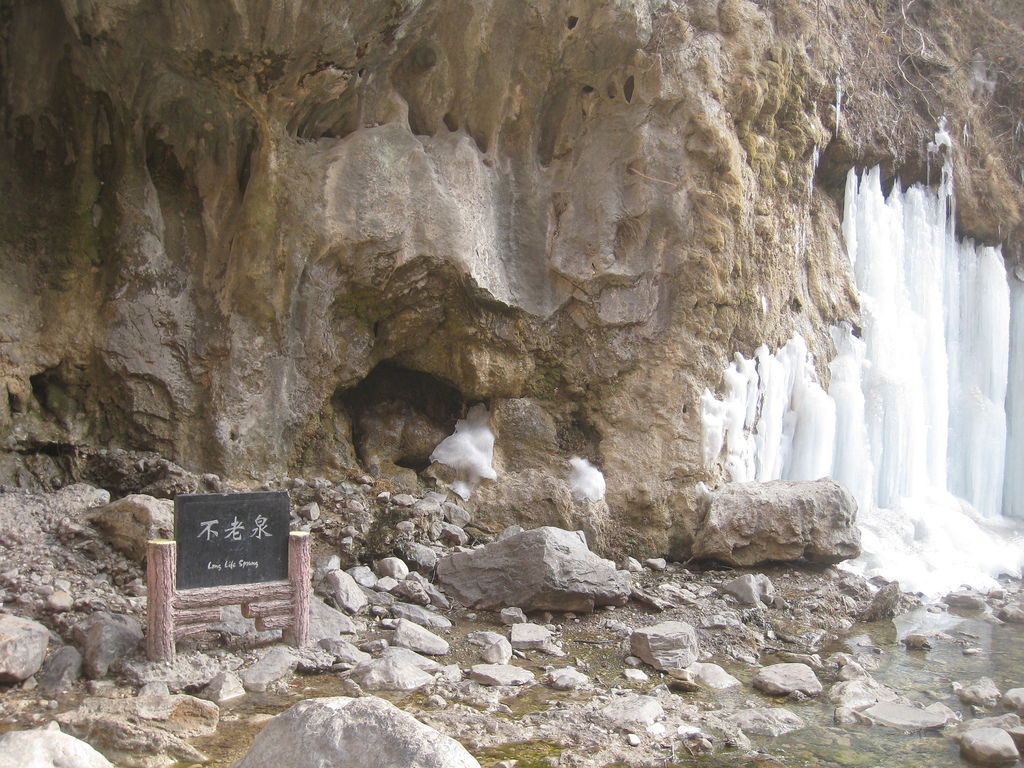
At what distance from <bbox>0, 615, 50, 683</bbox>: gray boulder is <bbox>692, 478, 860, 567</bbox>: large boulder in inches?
214

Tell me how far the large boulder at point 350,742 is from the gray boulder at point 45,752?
61 cm

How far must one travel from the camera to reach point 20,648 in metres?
4.41

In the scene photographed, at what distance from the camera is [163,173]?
295 inches

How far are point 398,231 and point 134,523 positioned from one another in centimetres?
327

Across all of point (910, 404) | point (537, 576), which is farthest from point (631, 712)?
point (910, 404)

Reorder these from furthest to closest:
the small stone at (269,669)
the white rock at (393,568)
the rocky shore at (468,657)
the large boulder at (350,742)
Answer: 1. the white rock at (393,568)
2. the small stone at (269,669)
3. the rocky shore at (468,657)
4. the large boulder at (350,742)

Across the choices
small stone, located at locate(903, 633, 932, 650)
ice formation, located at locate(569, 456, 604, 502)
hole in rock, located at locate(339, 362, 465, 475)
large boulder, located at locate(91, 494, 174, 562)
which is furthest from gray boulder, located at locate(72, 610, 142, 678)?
small stone, located at locate(903, 633, 932, 650)

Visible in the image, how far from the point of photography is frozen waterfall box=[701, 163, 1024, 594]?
363 inches

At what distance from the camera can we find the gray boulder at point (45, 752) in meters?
3.31

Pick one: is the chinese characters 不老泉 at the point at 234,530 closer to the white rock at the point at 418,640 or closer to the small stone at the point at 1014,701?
the white rock at the point at 418,640

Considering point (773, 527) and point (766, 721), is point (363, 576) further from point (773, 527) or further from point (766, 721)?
point (773, 527)

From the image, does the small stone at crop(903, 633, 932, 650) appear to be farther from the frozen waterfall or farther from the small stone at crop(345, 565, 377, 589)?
the small stone at crop(345, 565, 377, 589)

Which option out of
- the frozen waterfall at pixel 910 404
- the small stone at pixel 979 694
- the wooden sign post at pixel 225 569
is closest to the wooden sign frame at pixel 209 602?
the wooden sign post at pixel 225 569

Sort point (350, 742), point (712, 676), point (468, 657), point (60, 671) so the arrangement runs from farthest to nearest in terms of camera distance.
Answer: point (468, 657), point (712, 676), point (60, 671), point (350, 742)
